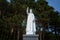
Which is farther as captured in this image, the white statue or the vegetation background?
the vegetation background

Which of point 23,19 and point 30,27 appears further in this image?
point 23,19

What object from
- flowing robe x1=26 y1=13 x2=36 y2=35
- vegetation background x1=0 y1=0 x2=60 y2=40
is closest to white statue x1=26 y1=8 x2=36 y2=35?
flowing robe x1=26 y1=13 x2=36 y2=35

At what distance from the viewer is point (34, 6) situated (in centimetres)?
2730

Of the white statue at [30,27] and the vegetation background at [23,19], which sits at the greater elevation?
the vegetation background at [23,19]

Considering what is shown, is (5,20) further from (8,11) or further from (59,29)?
(59,29)

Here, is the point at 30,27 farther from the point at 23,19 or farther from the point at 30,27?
the point at 23,19

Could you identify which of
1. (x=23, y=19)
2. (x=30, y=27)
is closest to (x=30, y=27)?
(x=30, y=27)

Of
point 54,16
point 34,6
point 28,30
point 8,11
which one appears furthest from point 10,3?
point 28,30

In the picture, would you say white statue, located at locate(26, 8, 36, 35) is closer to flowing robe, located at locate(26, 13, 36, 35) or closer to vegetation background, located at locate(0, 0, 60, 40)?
flowing robe, located at locate(26, 13, 36, 35)

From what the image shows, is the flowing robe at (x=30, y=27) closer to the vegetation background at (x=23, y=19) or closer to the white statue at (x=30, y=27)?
the white statue at (x=30, y=27)

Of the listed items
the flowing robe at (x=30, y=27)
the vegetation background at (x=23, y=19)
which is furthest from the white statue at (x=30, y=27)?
the vegetation background at (x=23, y=19)

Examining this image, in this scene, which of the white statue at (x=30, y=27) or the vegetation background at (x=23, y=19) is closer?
the white statue at (x=30, y=27)

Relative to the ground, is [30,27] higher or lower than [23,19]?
lower

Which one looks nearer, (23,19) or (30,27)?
(30,27)
